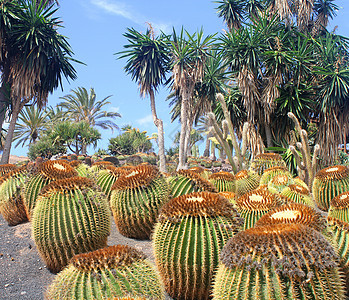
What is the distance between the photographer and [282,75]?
727 inches

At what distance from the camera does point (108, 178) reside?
18.9ft

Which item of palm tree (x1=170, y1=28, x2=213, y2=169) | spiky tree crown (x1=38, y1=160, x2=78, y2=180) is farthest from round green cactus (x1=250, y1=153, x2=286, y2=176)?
palm tree (x1=170, y1=28, x2=213, y2=169)

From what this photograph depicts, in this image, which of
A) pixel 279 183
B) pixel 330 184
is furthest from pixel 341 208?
pixel 330 184

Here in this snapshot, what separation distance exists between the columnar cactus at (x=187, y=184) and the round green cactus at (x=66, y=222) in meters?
1.08

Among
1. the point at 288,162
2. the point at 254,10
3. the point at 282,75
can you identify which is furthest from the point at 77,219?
the point at 254,10

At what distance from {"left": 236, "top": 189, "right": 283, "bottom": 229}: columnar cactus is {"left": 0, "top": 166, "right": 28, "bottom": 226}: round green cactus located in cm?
344

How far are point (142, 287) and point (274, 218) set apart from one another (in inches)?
45.6

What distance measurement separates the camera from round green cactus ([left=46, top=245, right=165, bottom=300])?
2.31m

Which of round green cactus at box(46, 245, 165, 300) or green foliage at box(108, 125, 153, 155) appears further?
green foliage at box(108, 125, 153, 155)

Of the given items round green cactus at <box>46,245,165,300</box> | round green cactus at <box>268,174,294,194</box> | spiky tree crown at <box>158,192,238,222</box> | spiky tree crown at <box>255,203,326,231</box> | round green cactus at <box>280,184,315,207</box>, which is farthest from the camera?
round green cactus at <box>268,174,294,194</box>

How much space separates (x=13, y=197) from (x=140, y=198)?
2344 millimetres

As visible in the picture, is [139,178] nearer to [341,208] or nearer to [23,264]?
[23,264]

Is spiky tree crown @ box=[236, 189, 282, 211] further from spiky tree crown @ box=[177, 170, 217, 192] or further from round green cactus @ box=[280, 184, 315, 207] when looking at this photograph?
round green cactus @ box=[280, 184, 315, 207]

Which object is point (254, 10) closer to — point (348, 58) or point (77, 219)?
point (348, 58)
